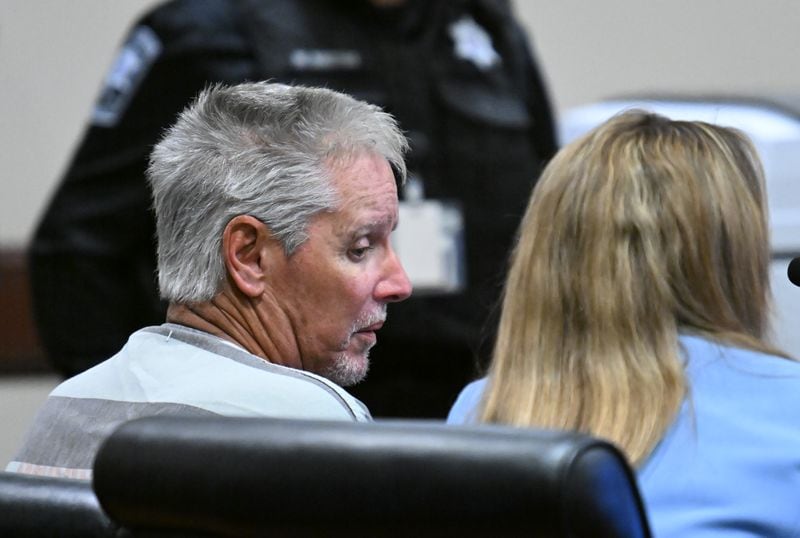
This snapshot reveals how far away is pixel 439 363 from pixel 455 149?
0.39m

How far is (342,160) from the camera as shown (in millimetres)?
1385

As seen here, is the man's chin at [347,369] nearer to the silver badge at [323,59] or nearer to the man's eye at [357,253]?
the man's eye at [357,253]

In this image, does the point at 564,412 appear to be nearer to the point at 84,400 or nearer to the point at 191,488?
the point at 84,400

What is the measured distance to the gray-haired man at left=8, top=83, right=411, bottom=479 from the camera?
1.26 meters

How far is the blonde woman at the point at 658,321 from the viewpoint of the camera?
4.18 feet

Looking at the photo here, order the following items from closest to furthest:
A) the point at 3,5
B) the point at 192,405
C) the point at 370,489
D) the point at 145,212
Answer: the point at 370,489, the point at 192,405, the point at 145,212, the point at 3,5

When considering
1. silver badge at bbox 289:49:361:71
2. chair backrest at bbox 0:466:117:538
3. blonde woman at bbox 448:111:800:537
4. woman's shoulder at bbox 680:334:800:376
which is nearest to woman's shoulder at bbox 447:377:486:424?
blonde woman at bbox 448:111:800:537

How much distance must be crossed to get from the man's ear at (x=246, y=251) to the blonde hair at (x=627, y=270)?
27 centimetres

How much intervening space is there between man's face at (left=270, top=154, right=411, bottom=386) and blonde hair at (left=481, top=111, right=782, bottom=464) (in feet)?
0.47

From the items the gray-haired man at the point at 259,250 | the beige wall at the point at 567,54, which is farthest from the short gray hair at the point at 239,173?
the beige wall at the point at 567,54

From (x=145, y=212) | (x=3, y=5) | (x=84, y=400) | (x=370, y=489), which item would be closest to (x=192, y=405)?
(x=84, y=400)

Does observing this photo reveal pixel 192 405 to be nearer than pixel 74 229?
Yes

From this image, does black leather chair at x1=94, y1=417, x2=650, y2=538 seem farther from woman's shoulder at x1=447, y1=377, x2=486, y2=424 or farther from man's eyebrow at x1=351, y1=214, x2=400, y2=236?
woman's shoulder at x1=447, y1=377, x2=486, y2=424

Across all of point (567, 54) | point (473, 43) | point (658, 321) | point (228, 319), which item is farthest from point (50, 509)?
point (567, 54)
